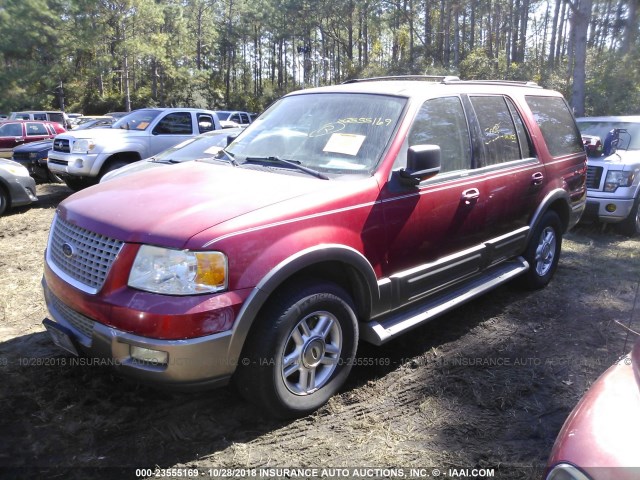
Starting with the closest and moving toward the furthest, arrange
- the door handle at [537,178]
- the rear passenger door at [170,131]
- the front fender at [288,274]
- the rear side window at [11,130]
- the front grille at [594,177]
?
the front fender at [288,274] → the door handle at [537,178] → the front grille at [594,177] → the rear passenger door at [170,131] → the rear side window at [11,130]

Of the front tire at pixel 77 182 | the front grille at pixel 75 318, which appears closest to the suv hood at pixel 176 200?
the front grille at pixel 75 318

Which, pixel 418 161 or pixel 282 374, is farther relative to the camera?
pixel 418 161

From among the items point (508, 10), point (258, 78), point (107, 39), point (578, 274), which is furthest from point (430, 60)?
point (578, 274)

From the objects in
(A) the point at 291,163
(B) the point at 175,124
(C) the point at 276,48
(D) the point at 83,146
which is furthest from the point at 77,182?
(C) the point at 276,48

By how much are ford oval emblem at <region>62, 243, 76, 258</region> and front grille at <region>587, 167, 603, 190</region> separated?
7.56 meters

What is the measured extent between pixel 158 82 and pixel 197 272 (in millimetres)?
46771

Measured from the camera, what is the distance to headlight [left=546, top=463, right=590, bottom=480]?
1.46 metres

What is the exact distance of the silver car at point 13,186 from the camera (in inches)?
333

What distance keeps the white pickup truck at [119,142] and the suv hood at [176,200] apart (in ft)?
22.4

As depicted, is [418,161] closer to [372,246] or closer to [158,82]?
[372,246]

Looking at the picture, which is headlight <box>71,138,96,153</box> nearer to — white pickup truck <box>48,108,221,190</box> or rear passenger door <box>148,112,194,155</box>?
white pickup truck <box>48,108,221,190</box>

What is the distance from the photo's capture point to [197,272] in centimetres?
250

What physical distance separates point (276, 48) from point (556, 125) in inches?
2164

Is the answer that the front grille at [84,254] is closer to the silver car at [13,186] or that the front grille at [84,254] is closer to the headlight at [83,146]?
the silver car at [13,186]
